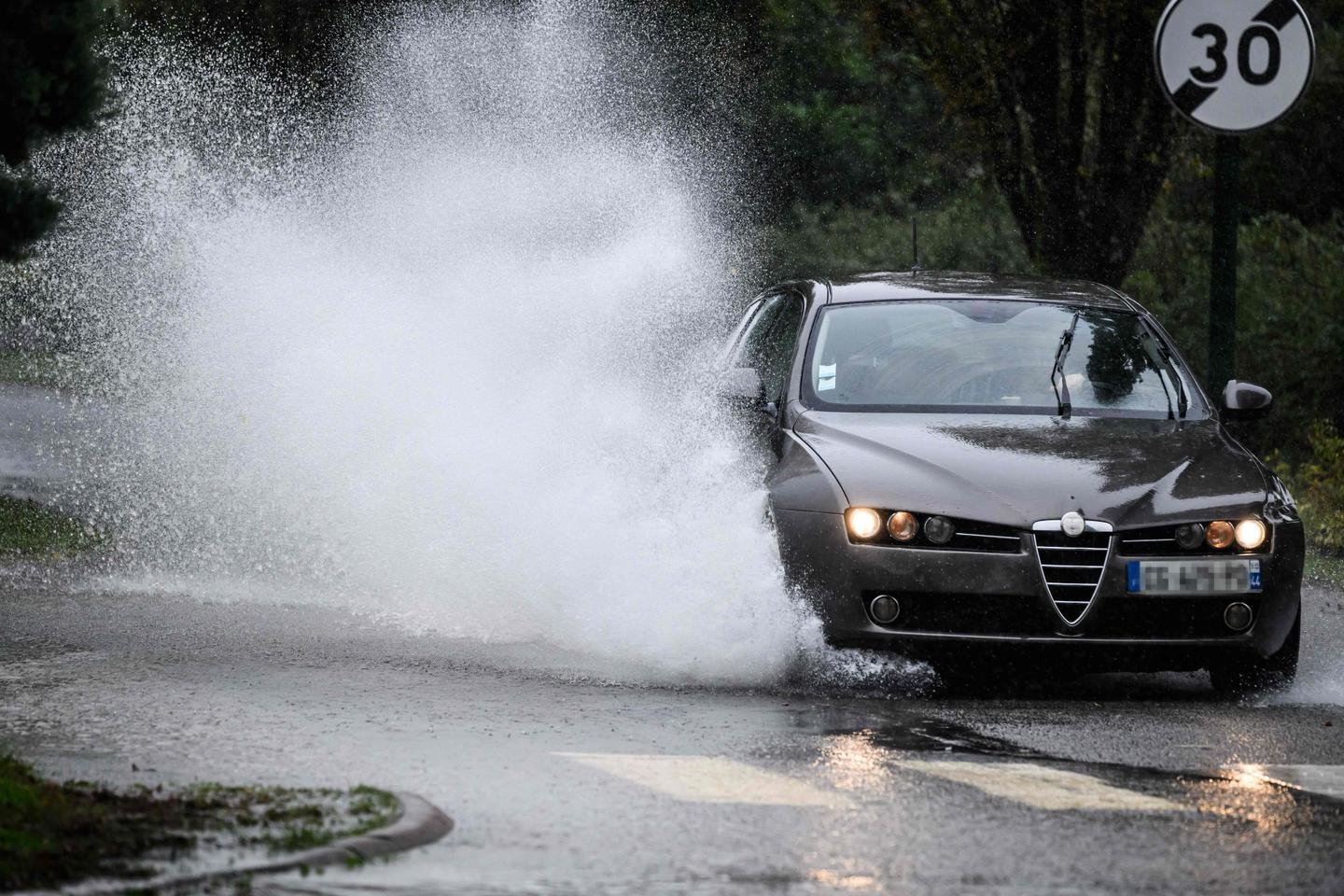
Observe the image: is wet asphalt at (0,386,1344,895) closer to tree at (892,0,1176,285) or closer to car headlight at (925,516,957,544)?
car headlight at (925,516,957,544)

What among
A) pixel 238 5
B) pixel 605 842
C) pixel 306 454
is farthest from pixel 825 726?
pixel 238 5

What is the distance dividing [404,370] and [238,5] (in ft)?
38.0

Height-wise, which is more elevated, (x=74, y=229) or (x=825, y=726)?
(x=74, y=229)

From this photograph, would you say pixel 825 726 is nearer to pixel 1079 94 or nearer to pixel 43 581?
pixel 43 581

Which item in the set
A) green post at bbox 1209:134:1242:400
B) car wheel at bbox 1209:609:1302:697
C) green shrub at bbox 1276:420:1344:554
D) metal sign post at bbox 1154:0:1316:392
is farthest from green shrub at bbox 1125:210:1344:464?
car wheel at bbox 1209:609:1302:697

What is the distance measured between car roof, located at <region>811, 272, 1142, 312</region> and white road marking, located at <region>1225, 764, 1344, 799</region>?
3.73 m

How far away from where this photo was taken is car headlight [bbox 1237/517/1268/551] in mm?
8922

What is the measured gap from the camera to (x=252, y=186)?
2130 cm

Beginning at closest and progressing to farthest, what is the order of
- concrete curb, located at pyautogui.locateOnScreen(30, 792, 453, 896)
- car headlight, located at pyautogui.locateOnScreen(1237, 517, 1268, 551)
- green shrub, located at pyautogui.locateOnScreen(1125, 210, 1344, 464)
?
1. concrete curb, located at pyautogui.locateOnScreen(30, 792, 453, 896)
2. car headlight, located at pyautogui.locateOnScreen(1237, 517, 1268, 551)
3. green shrub, located at pyautogui.locateOnScreen(1125, 210, 1344, 464)

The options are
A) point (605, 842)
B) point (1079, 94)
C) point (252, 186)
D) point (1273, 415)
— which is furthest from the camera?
point (252, 186)

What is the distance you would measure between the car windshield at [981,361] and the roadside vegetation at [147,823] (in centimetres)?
421

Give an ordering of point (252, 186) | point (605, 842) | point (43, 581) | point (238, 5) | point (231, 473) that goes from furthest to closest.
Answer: point (238, 5) → point (252, 186) → point (231, 473) → point (43, 581) → point (605, 842)

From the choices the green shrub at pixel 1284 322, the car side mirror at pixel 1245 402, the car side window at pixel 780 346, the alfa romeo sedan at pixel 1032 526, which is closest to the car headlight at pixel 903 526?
the alfa romeo sedan at pixel 1032 526

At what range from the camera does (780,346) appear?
11.0 m
